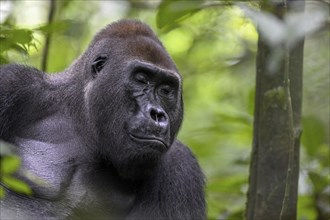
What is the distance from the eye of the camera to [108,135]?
189 inches

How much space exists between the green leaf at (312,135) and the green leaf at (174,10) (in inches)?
59.3

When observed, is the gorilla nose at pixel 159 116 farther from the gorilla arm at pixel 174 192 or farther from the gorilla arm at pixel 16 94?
the gorilla arm at pixel 16 94

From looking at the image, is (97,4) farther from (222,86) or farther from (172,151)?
(172,151)

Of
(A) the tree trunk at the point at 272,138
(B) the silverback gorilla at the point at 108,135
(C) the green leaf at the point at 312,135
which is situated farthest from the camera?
(C) the green leaf at the point at 312,135

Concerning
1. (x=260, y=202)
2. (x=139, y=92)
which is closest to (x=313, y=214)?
(x=260, y=202)

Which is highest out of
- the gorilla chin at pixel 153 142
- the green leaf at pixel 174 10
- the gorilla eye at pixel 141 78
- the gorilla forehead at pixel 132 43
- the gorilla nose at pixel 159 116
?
the green leaf at pixel 174 10

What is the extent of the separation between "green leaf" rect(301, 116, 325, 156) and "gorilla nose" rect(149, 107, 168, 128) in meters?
1.23

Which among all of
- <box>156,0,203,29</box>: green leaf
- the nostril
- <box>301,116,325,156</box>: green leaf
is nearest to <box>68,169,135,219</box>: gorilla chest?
the nostril

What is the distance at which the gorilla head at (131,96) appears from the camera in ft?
15.0

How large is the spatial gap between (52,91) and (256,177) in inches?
60.5

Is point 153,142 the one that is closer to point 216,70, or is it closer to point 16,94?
point 16,94

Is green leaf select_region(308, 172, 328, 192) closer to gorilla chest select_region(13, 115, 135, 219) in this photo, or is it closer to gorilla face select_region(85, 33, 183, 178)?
gorilla face select_region(85, 33, 183, 178)

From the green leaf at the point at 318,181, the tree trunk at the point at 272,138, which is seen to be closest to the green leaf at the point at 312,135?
the green leaf at the point at 318,181

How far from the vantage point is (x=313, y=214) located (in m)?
5.12
